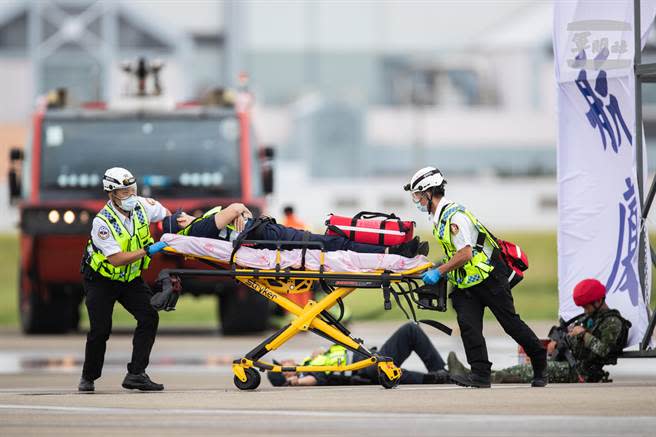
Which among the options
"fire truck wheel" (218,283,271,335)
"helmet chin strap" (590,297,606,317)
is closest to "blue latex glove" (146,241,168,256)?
"helmet chin strap" (590,297,606,317)

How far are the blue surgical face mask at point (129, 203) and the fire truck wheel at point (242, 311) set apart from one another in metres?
8.47

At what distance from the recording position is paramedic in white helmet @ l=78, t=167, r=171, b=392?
1152 centimetres

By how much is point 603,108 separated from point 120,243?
4254 mm

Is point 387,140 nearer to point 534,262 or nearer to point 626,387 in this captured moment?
point 534,262

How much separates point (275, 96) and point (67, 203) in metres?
55.9

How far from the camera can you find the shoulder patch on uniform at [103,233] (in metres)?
11.5

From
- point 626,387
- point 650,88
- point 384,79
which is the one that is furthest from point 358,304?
point 384,79

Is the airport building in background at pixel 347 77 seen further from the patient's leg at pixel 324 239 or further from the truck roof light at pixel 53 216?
the patient's leg at pixel 324 239

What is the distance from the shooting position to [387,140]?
66812mm

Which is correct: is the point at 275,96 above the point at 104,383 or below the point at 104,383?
above

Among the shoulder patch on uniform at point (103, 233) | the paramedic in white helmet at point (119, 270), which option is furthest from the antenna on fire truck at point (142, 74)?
the shoulder patch on uniform at point (103, 233)

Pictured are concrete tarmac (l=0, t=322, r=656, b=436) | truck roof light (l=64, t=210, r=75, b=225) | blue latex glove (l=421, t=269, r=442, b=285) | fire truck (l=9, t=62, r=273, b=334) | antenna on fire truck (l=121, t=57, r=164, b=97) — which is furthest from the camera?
antenna on fire truck (l=121, t=57, r=164, b=97)

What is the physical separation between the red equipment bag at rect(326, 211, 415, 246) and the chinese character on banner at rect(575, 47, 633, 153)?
8.20 feet

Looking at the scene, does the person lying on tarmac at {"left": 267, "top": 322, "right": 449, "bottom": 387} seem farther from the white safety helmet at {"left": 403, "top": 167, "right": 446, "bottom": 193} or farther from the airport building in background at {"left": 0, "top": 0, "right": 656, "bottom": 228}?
the airport building in background at {"left": 0, "top": 0, "right": 656, "bottom": 228}
